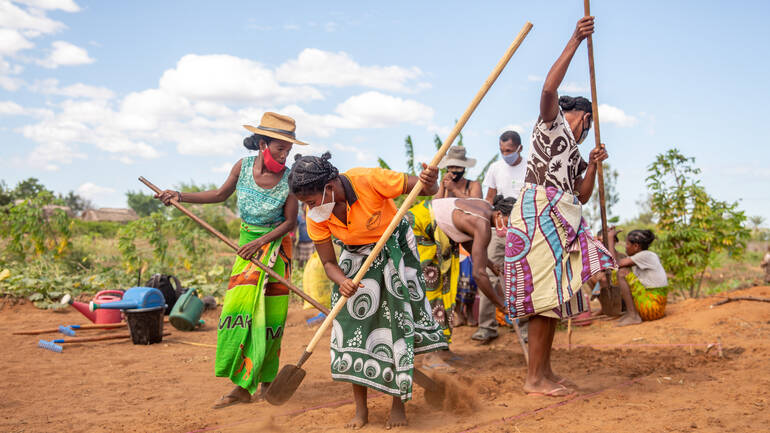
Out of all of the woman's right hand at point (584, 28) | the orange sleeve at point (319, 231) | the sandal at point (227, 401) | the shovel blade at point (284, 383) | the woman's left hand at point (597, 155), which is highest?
the woman's right hand at point (584, 28)

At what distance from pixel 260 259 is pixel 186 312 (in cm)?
318

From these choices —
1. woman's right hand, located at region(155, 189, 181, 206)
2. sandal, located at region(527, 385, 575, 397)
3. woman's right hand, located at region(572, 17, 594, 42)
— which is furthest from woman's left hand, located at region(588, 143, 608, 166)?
woman's right hand, located at region(155, 189, 181, 206)

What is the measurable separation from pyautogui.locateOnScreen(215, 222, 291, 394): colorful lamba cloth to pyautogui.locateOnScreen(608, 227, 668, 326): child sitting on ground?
401 centimetres

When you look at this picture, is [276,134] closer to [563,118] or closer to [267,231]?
[267,231]

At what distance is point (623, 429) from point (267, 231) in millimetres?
2590

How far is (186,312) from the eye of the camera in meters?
6.80

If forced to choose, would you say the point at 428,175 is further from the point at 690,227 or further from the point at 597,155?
the point at 690,227

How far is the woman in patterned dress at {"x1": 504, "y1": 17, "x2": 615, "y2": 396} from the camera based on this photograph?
359 cm

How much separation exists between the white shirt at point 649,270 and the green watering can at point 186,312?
5.22 meters

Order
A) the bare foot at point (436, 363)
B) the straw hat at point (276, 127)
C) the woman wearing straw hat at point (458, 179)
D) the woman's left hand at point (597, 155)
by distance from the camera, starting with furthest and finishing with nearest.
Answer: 1. the woman wearing straw hat at point (458, 179)
2. the bare foot at point (436, 363)
3. the straw hat at point (276, 127)
4. the woman's left hand at point (597, 155)

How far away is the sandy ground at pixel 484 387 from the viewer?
323cm

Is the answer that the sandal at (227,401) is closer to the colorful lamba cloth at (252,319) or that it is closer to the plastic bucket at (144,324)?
the colorful lamba cloth at (252,319)

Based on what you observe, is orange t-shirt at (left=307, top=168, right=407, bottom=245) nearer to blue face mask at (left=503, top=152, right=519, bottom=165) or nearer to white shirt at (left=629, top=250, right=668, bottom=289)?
blue face mask at (left=503, top=152, right=519, bottom=165)

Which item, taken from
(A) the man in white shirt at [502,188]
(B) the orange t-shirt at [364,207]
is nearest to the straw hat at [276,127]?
(B) the orange t-shirt at [364,207]
